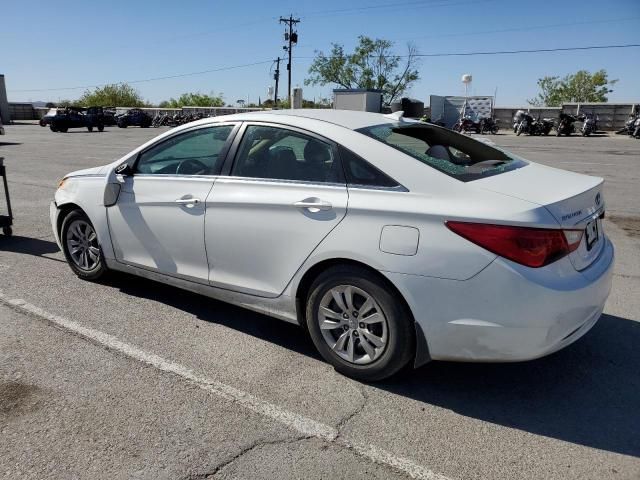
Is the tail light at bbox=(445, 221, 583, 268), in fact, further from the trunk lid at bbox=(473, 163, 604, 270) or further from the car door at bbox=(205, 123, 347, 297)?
the car door at bbox=(205, 123, 347, 297)

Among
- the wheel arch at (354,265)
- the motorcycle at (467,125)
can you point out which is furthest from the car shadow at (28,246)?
the motorcycle at (467,125)

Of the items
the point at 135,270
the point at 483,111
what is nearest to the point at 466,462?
the point at 135,270

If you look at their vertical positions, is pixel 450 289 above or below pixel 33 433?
above

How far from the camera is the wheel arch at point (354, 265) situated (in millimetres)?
2971

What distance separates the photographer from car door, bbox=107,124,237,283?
388cm

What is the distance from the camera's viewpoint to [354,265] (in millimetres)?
3121

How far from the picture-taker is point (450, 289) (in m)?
2.79

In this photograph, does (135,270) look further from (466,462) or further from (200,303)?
(466,462)

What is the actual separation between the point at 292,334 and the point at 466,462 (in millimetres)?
1724

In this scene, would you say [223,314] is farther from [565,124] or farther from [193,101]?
[193,101]

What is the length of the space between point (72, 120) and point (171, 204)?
38476 millimetres

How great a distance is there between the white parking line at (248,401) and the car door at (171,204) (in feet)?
2.15

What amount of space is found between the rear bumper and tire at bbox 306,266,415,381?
12 centimetres

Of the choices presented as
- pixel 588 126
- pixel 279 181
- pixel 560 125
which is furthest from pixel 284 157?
pixel 560 125
